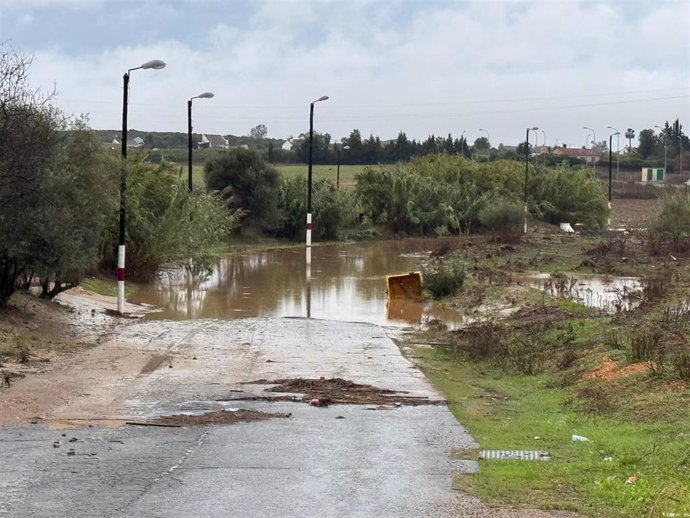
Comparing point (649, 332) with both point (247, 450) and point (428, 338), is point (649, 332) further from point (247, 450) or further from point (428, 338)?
point (247, 450)

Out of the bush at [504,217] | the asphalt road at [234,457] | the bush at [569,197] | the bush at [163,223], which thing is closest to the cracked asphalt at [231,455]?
the asphalt road at [234,457]

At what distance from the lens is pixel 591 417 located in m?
13.4

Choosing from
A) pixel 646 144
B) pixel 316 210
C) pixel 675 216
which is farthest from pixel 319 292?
pixel 646 144

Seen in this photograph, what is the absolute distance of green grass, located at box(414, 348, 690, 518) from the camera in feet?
28.6

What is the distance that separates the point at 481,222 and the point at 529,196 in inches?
353

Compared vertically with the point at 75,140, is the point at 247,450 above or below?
→ below

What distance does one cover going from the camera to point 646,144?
167125mm

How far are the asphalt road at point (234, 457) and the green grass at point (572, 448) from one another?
0.40 metres

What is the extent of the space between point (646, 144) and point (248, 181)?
382ft

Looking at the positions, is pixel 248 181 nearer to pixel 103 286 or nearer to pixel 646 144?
pixel 103 286

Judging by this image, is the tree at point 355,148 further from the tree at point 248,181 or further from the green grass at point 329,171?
the tree at point 248,181

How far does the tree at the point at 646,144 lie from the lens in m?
166

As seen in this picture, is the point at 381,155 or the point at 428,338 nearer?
the point at 428,338

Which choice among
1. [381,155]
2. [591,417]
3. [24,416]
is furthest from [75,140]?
[381,155]
